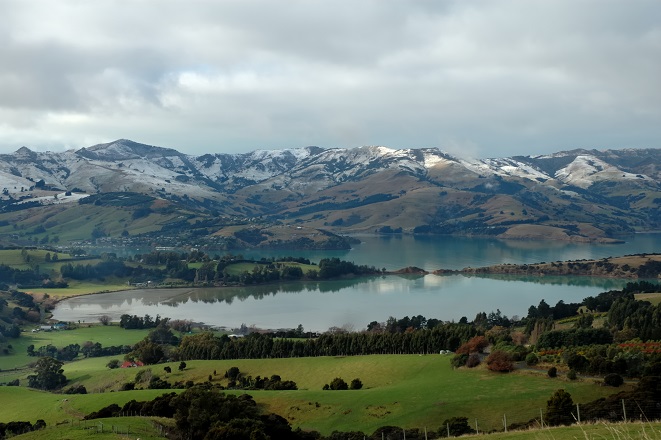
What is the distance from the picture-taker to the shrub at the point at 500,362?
35981 millimetres

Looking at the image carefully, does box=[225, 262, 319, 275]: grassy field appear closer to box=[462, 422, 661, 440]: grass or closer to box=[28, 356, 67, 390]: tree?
box=[28, 356, 67, 390]: tree

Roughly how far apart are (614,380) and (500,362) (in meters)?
7.26

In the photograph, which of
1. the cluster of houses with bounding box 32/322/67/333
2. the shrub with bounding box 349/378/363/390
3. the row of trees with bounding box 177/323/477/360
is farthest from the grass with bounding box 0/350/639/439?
the cluster of houses with bounding box 32/322/67/333

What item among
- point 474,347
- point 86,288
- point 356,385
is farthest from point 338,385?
point 86,288

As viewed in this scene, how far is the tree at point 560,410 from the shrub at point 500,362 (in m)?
9.59

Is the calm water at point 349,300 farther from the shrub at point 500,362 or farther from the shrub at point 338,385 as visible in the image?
the shrub at point 500,362

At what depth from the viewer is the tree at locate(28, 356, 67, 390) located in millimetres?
51156

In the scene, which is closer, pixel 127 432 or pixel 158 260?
pixel 127 432

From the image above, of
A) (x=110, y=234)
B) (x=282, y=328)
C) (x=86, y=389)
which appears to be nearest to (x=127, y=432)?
(x=86, y=389)

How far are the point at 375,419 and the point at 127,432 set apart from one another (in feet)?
40.9

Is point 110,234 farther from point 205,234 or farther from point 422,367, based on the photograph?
point 422,367

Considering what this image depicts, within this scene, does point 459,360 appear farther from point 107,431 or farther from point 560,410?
point 107,431

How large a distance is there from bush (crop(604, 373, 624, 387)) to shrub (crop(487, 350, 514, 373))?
21.2 ft

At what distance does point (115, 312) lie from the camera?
309 feet
